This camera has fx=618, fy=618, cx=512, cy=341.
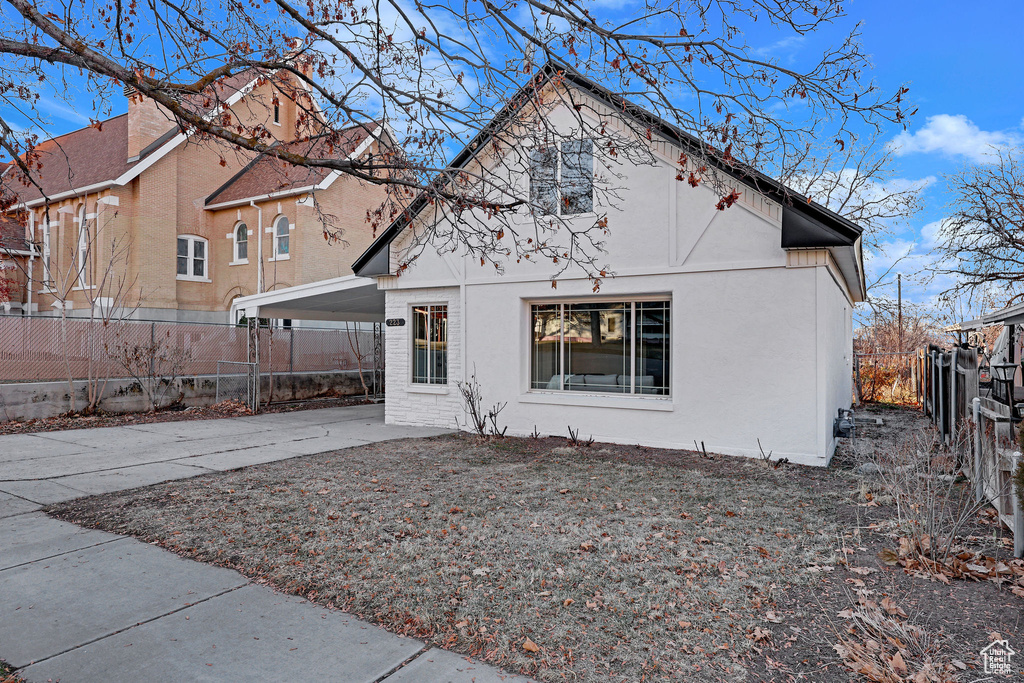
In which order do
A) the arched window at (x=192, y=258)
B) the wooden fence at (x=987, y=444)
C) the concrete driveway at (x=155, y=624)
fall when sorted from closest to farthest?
the concrete driveway at (x=155, y=624) < the wooden fence at (x=987, y=444) < the arched window at (x=192, y=258)

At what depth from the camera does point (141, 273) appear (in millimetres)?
21922

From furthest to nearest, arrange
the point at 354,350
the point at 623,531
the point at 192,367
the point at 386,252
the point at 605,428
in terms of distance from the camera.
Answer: the point at 354,350 < the point at 192,367 < the point at 386,252 < the point at 605,428 < the point at 623,531

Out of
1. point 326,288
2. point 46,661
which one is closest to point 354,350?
point 326,288

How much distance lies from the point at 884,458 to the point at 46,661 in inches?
352

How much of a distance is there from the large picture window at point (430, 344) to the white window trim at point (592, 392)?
6.19 ft

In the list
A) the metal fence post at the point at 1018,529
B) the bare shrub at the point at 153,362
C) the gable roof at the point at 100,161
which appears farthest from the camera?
the gable roof at the point at 100,161

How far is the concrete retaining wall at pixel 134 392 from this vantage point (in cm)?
1255

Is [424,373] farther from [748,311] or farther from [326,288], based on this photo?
[748,311]

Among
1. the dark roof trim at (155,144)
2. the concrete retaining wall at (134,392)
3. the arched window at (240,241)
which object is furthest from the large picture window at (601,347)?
the dark roof trim at (155,144)

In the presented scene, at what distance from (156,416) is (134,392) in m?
1.24

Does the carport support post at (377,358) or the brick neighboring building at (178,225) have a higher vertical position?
the brick neighboring building at (178,225)

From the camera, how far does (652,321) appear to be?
10031 millimetres

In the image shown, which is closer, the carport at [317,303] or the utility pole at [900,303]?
the carport at [317,303]

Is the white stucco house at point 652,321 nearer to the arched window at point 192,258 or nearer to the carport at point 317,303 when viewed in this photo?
the carport at point 317,303
